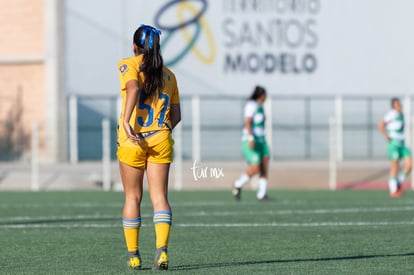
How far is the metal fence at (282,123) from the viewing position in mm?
43469

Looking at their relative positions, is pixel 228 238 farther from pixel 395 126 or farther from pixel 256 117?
pixel 395 126

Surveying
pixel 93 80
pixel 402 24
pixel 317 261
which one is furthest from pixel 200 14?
pixel 317 261

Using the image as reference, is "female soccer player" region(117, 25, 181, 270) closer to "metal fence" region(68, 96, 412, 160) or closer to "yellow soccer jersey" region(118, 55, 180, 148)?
"yellow soccer jersey" region(118, 55, 180, 148)

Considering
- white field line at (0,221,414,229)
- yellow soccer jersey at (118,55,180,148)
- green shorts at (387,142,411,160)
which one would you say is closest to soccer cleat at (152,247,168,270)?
yellow soccer jersey at (118,55,180,148)

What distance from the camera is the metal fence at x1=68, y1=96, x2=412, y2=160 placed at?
43469 millimetres

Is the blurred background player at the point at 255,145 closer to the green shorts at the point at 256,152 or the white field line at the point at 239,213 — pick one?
the green shorts at the point at 256,152

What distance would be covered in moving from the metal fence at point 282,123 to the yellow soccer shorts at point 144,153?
105ft

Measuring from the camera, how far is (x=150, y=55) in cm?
1009

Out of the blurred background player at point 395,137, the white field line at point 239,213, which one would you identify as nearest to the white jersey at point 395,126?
the blurred background player at point 395,137

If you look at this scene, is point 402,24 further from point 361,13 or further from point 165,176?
point 165,176

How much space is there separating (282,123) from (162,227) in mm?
34824

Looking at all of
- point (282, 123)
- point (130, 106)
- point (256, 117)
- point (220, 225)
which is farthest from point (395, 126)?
point (282, 123)

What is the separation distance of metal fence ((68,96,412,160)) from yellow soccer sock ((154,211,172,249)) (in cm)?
3219

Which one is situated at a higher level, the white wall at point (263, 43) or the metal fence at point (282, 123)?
the white wall at point (263, 43)
